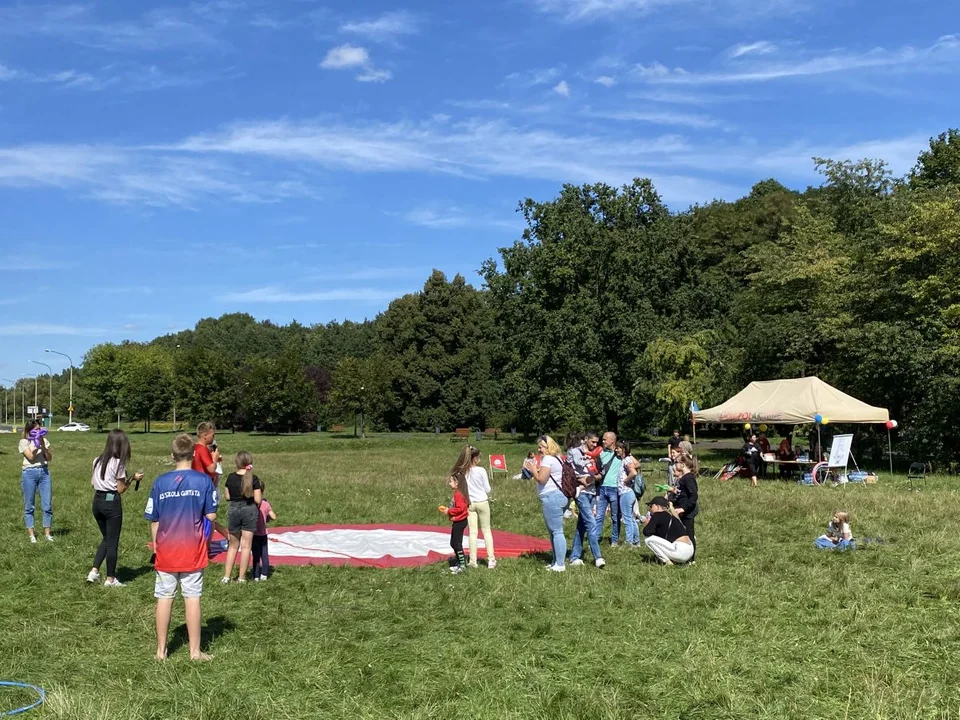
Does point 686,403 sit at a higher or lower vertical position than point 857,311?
lower

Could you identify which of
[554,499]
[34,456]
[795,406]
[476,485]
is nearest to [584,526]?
[554,499]

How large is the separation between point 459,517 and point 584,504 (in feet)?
5.41

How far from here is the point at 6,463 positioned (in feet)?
105

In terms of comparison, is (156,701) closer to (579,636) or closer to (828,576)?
(579,636)

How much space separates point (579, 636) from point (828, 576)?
4000 mm

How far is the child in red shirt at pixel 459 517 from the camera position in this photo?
11281 millimetres

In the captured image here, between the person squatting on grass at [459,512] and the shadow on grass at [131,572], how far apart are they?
153 inches

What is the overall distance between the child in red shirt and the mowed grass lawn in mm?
416

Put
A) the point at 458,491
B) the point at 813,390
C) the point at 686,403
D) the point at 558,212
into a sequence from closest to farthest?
the point at 458,491 < the point at 813,390 < the point at 686,403 < the point at 558,212

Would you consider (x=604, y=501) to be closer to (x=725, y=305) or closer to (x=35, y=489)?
(x=35, y=489)

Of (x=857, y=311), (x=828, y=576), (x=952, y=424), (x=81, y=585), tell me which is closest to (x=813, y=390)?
(x=952, y=424)

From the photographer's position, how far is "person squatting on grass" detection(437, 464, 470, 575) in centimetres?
1129

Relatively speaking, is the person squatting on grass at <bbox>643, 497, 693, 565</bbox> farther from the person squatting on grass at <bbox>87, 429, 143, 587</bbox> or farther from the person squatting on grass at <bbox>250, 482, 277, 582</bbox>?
the person squatting on grass at <bbox>87, 429, 143, 587</bbox>

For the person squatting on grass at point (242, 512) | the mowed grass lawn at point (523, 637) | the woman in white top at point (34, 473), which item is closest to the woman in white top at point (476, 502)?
the mowed grass lawn at point (523, 637)
